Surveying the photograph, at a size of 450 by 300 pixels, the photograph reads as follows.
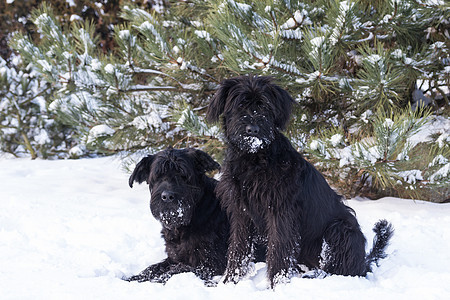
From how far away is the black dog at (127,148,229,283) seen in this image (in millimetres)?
3793

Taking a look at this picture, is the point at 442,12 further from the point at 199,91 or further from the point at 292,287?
the point at 292,287

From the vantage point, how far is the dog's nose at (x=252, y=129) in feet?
10.4

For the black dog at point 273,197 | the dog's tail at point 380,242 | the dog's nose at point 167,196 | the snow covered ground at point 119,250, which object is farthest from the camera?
the dog's tail at point 380,242

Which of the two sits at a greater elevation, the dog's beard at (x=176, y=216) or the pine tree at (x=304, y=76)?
the pine tree at (x=304, y=76)

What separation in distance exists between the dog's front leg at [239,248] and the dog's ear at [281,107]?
0.82m

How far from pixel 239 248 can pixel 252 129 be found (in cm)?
108

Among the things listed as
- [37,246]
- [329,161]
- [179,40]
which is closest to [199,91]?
[179,40]

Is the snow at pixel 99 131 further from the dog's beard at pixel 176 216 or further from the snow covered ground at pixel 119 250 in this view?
the dog's beard at pixel 176 216

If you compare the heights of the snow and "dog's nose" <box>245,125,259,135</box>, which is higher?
"dog's nose" <box>245,125,259,135</box>

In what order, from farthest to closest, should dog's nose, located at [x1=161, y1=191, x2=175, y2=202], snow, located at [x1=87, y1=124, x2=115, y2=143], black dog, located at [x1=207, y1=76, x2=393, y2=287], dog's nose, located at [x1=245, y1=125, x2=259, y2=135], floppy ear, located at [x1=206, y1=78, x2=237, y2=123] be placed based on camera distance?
snow, located at [x1=87, y1=124, x2=115, y2=143] → dog's nose, located at [x1=161, y1=191, x2=175, y2=202] → floppy ear, located at [x1=206, y1=78, x2=237, y2=123] → black dog, located at [x1=207, y1=76, x2=393, y2=287] → dog's nose, located at [x1=245, y1=125, x2=259, y2=135]

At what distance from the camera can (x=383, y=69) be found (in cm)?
463

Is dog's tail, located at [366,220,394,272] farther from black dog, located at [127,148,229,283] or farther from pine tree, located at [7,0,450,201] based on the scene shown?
black dog, located at [127,148,229,283]

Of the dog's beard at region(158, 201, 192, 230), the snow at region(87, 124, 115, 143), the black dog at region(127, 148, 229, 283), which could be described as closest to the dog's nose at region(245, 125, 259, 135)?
the black dog at region(127, 148, 229, 283)

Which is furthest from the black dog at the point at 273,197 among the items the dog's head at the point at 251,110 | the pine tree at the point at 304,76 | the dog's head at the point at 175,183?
the pine tree at the point at 304,76
